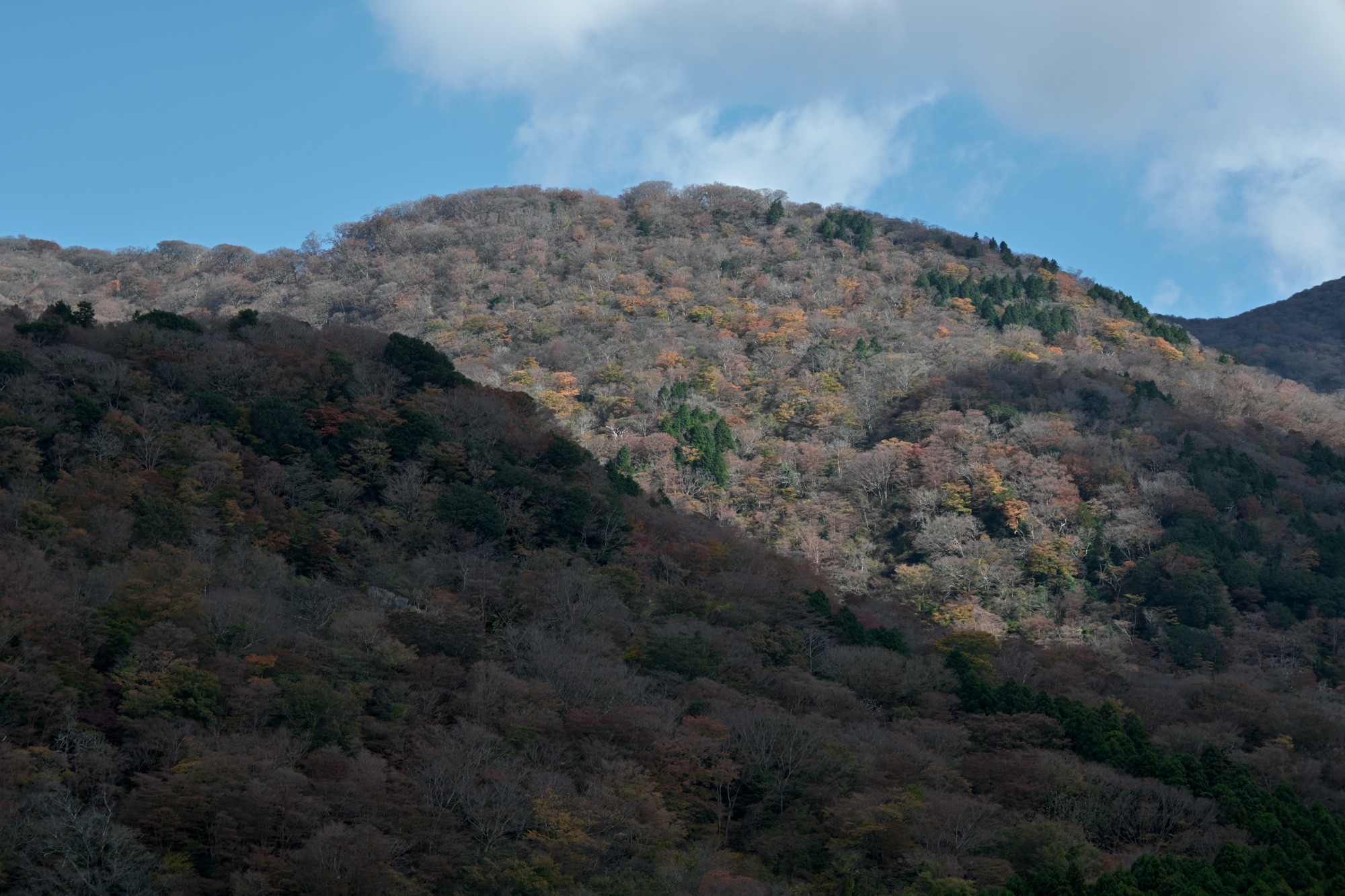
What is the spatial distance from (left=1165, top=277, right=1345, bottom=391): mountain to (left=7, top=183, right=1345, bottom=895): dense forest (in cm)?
3512

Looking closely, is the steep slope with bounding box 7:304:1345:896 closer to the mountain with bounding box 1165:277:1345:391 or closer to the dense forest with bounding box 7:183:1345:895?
the dense forest with bounding box 7:183:1345:895

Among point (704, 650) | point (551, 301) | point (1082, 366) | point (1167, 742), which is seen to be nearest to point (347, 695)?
point (704, 650)

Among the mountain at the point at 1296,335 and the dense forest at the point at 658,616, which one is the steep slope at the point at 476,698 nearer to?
the dense forest at the point at 658,616

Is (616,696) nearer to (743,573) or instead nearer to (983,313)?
(743,573)

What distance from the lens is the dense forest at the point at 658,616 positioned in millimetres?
25516

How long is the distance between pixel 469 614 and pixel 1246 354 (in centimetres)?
10440

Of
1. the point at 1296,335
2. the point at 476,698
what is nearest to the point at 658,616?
the point at 476,698

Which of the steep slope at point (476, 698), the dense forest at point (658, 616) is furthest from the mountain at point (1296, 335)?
the steep slope at point (476, 698)

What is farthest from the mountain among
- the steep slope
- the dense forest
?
the steep slope

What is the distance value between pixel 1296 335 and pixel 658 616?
107699 mm

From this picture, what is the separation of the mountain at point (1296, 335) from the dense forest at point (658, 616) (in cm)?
3512

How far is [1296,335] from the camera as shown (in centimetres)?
12550

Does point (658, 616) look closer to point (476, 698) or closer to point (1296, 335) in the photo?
point (476, 698)

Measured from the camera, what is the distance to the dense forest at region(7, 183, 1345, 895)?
83.7ft
